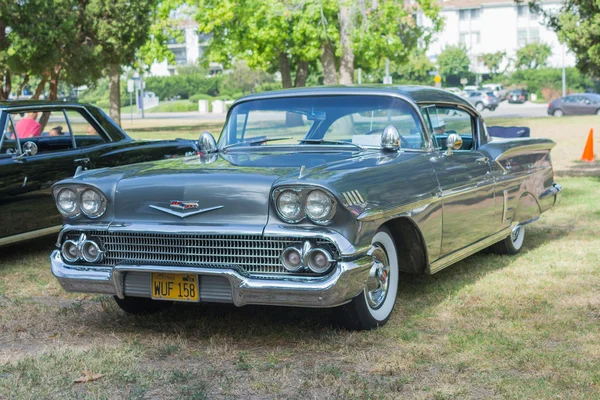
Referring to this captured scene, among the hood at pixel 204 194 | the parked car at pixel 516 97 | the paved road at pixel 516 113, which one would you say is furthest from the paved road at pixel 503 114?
the hood at pixel 204 194

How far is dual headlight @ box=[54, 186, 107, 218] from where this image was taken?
5352mm

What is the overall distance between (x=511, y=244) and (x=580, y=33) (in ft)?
50.1

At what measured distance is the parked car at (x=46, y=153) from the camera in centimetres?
789

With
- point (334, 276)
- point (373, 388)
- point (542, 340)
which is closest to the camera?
point (373, 388)

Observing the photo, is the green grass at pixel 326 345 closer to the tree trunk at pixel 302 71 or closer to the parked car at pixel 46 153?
the parked car at pixel 46 153

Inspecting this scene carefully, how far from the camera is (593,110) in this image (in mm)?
43562

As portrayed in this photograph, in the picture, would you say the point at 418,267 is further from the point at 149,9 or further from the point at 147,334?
the point at 149,9

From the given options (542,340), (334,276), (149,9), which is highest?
(149,9)

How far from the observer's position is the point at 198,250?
5062 mm

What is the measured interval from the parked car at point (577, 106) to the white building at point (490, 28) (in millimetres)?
45394

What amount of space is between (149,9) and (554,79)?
190 feet

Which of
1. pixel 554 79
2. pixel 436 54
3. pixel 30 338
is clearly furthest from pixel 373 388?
pixel 436 54

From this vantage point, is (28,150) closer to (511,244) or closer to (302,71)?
(511,244)

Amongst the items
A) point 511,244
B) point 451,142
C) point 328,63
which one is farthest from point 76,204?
point 328,63
